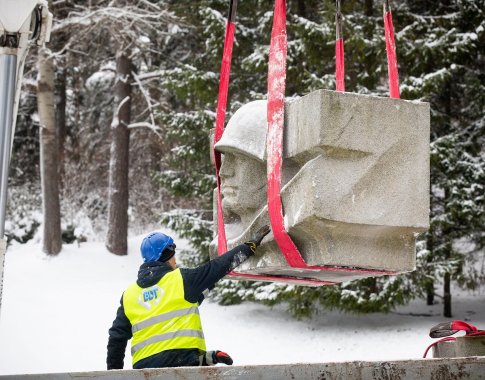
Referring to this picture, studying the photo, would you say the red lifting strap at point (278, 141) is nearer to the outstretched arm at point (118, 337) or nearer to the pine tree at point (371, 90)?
the outstretched arm at point (118, 337)

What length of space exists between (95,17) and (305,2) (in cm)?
401

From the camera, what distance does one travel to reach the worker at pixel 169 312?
3.83 m

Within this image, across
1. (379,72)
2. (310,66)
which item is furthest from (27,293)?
(379,72)

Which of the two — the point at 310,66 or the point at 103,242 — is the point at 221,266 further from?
the point at 103,242

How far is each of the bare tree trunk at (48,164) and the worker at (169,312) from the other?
10.6 m

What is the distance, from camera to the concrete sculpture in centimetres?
371

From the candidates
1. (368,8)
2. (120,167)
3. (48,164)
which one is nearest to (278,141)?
(368,8)

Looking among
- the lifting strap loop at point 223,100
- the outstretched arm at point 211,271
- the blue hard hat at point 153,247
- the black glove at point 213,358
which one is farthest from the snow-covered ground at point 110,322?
the outstretched arm at point 211,271

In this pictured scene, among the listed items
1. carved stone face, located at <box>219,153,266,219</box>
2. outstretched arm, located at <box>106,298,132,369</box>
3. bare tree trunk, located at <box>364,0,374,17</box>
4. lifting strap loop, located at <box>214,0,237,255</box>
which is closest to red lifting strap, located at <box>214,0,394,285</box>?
carved stone face, located at <box>219,153,266,219</box>

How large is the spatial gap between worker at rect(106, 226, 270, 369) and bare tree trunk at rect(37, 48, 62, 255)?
10.6 meters

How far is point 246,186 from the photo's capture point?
4348 mm

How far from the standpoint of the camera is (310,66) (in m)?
11.8

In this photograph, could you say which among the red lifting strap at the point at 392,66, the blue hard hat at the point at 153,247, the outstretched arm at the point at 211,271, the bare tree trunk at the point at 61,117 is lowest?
the outstretched arm at the point at 211,271

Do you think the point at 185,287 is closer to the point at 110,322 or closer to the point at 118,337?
the point at 118,337
